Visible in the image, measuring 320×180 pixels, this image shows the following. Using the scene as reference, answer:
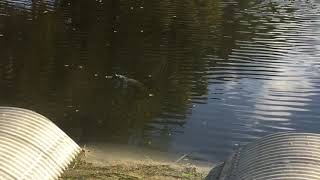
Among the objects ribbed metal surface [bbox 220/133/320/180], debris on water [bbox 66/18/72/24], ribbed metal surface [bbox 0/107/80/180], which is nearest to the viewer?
ribbed metal surface [bbox 220/133/320/180]

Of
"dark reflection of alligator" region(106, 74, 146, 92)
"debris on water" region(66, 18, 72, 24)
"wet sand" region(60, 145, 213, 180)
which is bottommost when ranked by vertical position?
"wet sand" region(60, 145, 213, 180)

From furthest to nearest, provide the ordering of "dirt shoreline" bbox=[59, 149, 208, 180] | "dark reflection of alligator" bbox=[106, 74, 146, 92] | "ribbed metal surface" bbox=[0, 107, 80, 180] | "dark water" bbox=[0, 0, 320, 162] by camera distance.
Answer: "dark reflection of alligator" bbox=[106, 74, 146, 92], "dark water" bbox=[0, 0, 320, 162], "dirt shoreline" bbox=[59, 149, 208, 180], "ribbed metal surface" bbox=[0, 107, 80, 180]

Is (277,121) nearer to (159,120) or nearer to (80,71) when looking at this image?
(159,120)

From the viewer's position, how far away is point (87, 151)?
11.9 metres

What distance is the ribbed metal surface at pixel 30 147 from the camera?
8.27 metres

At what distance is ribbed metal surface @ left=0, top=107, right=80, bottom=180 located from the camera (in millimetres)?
8266

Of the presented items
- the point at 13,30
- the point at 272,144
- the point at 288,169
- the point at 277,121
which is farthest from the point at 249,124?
the point at 13,30

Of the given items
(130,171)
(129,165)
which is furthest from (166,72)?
(130,171)

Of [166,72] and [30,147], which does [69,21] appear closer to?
[166,72]

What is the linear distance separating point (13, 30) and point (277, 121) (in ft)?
39.1

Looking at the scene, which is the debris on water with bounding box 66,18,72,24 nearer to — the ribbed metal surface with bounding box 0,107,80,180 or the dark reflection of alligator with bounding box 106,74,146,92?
the dark reflection of alligator with bounding box 106,74,146,92

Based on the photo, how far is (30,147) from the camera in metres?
8.87

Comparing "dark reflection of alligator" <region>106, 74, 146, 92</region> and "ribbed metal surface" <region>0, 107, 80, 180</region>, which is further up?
"ribbed metal surface" <region>0, 107, 80, 180</region>

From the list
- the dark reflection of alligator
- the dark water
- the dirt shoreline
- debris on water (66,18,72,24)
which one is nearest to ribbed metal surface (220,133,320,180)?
the dirt shoreline
